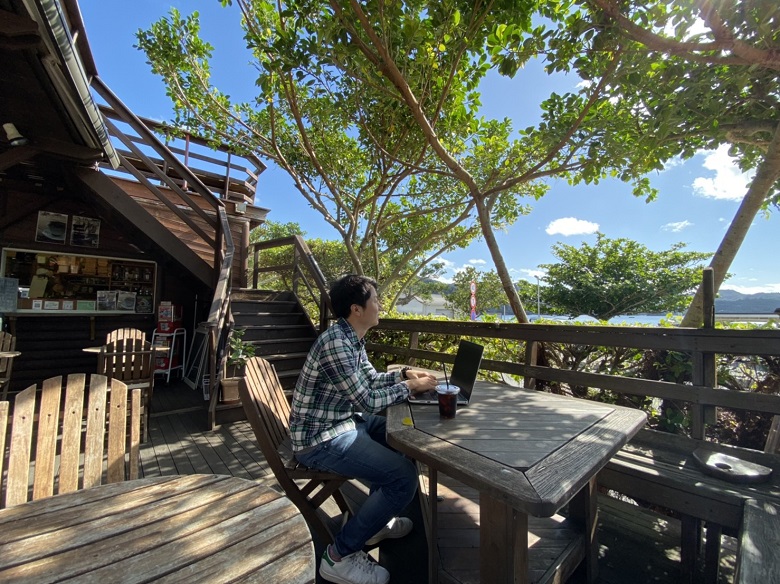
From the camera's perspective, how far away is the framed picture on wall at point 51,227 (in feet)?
17.3

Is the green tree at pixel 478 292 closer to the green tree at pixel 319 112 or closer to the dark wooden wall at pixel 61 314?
the green tree at pixel 319 112

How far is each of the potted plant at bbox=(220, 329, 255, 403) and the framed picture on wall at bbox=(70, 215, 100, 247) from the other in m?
3.58

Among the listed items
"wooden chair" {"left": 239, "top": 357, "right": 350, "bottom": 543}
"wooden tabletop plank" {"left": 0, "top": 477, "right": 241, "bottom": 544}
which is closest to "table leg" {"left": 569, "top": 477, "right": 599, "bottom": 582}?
"wooden chair" {"left": 239, "top": 357, "right": 350, "bottom": 543}

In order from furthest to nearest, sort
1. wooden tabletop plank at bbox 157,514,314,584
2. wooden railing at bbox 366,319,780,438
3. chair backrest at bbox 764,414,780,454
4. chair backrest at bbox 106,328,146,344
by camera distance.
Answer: chair backrest at bbox 106,328,146,344
chair backrest at bbox 764,414,780,454
wooden railing at bbox 366,319,780,438
wooden tabletop plank at bbox 157,514,314,584

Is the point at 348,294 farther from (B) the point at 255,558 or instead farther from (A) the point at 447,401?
(B) the point at 255,558

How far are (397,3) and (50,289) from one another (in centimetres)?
635

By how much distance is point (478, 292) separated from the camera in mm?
24797

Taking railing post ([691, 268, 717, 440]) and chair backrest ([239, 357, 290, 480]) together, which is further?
railing post ([691, 268, 717, 440])

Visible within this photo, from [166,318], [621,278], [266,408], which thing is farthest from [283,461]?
[621,278]

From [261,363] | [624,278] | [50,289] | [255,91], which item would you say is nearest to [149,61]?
[255,91]

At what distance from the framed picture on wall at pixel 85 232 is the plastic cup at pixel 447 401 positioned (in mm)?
6704

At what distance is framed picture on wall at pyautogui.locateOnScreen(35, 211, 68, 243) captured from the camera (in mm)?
5273

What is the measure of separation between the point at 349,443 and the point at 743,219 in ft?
12.8

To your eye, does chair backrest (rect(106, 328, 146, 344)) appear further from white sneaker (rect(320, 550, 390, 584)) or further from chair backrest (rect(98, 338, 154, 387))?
white sneaker (rect(320, 550, 390, 584))
